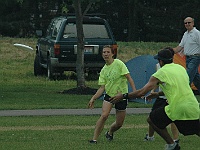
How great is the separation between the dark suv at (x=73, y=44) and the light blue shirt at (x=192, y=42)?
6099 mm

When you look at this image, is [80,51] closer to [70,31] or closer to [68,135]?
[70,31]

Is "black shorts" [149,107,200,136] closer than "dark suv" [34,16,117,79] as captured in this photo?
Yes

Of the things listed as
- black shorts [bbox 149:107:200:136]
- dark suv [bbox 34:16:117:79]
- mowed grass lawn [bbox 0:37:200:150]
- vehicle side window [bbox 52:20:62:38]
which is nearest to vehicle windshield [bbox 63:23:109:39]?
dark suv [bbox 34:16:117:79]

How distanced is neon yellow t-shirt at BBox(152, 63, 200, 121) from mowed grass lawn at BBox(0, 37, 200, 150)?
1.62m

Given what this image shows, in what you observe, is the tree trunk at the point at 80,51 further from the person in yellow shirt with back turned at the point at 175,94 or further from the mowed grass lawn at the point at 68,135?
the person in yellow shirt with back turned at the point at 175,94

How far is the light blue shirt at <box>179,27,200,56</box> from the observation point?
17.3 metres

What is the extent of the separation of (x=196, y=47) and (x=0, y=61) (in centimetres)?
1652

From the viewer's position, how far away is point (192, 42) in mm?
17359

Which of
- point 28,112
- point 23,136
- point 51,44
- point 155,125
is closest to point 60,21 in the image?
point 51,44

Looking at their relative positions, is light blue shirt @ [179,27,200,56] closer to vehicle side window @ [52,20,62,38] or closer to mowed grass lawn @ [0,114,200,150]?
mowed grass lawn @ [0,114,200,150]

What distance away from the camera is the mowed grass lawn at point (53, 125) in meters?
12.0

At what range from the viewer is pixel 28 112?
56.1ft

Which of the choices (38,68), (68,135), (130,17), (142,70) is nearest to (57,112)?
(142,70)

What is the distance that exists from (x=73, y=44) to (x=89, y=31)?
3.07 ft
